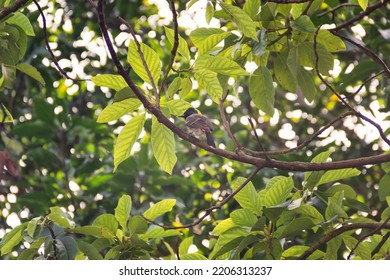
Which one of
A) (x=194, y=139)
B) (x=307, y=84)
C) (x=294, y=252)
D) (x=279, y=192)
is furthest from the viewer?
(x=307, y=84)

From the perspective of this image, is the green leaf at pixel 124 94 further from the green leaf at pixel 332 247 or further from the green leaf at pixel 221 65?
the green leaf at pixel 332 247

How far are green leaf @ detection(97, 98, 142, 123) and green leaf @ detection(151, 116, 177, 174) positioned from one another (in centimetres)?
6

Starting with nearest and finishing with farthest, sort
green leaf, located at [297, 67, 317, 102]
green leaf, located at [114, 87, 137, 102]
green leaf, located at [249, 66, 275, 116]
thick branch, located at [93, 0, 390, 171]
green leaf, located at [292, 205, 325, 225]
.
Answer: thick branch, located at [93, 0, 390, 171] → green leaf, located at [114, 87, 137, 102] → green leaf, located at [292, 205, 325, 225] → green leaf, located at [249, 66, 275, 116] → green leaf, located at [297, 67, 317, 102]

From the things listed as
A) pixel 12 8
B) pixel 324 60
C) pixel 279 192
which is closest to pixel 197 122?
pixel 279 192

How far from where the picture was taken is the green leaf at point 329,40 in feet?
5.41

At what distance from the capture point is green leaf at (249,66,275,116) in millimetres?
1583

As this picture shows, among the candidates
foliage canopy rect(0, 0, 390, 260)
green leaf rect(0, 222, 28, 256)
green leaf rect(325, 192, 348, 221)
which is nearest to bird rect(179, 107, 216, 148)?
foliage canopy rect(0, 0, 390, 260)

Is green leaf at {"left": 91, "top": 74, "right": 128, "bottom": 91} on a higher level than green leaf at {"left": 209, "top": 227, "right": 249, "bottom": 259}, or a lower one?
higher

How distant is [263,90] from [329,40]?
0.22 metres

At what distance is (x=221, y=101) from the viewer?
1410mm

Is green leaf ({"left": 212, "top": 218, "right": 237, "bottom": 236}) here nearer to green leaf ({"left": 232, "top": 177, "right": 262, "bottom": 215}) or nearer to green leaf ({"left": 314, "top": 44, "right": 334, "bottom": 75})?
green leaf ({"left": 232, "top": 177, "right": 262, "bottom": 215})

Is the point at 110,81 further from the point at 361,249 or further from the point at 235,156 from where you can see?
the point at 361,249

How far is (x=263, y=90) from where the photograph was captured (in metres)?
1.59
